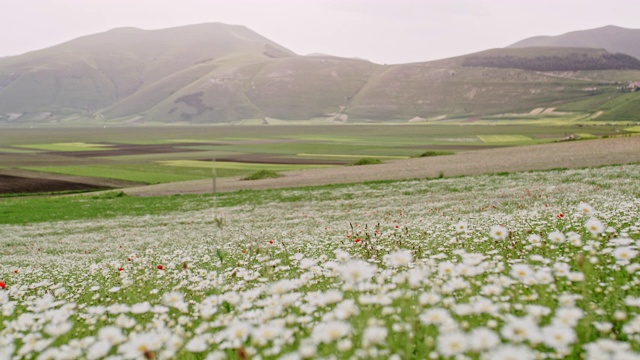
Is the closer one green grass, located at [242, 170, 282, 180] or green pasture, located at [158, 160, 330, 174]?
green grass, located at [242, 170, 282, 180]

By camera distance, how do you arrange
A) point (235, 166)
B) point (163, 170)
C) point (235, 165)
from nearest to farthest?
point (163, 170), point (235, 166), point (235, 165)

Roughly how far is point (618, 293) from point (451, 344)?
13.5 feet

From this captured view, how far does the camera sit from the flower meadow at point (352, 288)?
4035mm

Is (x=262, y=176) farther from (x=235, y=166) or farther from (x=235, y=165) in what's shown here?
(x=235, y=165)

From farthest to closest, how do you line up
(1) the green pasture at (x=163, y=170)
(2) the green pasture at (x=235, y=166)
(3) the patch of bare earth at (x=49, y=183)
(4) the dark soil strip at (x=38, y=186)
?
(2) the green pasture at (x=235, y=166), (1) the green pasture at (x=163, y=170), (3) the patch of bare earth at (x=49, y=183), (4) the dark soil strip at (x=38, y=186)

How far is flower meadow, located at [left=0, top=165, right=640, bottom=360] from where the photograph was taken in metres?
4.04

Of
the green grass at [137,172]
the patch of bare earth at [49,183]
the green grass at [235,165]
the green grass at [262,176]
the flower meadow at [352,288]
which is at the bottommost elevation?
the green grass at [235,165]

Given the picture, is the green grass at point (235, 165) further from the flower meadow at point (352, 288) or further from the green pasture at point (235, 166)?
the flower meadow at point (352, 288)

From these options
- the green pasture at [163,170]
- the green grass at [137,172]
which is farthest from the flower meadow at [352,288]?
the green pasture at [163,170]

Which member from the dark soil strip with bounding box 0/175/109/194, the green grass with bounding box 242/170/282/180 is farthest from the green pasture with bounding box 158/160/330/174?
the dark soil strip with bounding box 0/175/109/194

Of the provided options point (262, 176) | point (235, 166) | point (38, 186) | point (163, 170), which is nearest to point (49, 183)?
point (38, 186)

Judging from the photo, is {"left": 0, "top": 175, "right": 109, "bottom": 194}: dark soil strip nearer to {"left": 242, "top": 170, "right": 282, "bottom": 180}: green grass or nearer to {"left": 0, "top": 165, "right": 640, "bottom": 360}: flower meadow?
{"left": 242, "top": 170, "right": 282, "bottom": 180}: green grass

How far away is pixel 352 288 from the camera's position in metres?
5.41

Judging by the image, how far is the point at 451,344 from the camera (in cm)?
329
